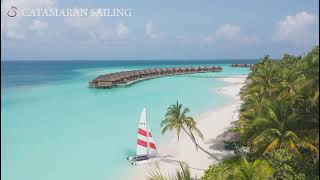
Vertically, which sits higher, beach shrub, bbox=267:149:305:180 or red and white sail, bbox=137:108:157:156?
beach shrub, bbox=267:149:305:180

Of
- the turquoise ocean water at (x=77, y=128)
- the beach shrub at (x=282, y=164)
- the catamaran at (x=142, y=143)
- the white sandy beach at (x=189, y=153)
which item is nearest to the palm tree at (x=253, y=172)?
the beach shrub at (x=282, y=164)

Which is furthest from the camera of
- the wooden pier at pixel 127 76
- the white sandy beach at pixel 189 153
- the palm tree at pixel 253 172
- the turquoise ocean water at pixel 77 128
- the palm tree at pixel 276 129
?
the wooden pier at pixel 127 76

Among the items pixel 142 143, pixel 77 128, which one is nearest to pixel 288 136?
pixel 142 143

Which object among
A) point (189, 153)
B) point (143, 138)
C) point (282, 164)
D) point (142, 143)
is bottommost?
point (189, 153)

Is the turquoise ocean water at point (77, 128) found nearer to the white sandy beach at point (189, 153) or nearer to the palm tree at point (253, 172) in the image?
the white sandy beach at point (189, 153)

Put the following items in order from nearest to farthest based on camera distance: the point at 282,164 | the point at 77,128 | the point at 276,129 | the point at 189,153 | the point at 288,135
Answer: the point at 282,164
the point at 288,135
the point at 276,129
the point at 189,153
the point at 77,128

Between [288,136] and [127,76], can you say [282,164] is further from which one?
[127,76]

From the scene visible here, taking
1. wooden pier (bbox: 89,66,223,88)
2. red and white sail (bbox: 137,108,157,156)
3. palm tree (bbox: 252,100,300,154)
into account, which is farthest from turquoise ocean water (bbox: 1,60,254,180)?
palm tree (bbox: 252,100,300,154)

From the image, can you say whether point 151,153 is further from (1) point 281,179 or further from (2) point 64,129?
(2) point 64,129

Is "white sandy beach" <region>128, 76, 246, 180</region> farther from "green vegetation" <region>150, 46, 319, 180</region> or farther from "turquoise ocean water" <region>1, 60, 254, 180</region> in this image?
"green vegetation" <region>150, 46, 319, 180</region>
